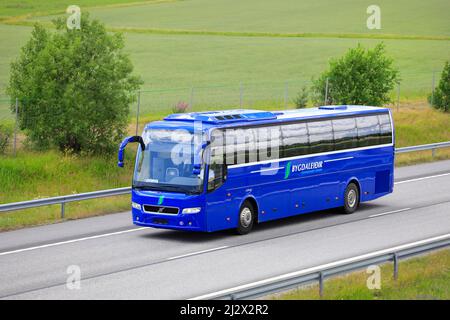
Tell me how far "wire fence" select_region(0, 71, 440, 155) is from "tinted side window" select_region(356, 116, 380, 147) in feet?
35.4

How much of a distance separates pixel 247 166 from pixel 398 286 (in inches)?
259

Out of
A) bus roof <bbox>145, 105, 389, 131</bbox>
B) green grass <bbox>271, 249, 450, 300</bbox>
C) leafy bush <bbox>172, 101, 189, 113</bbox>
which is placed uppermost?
bus roof <bbox>145, 105, 389, 131</bbox>

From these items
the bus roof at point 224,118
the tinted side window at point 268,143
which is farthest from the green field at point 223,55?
the tinted side window at point 268,143

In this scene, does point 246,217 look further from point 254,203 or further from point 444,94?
point 444,94

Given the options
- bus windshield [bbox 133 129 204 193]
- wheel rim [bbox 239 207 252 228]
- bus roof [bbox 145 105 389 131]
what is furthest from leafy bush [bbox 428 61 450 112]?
bus windshield [bbox 133 129 204 193]

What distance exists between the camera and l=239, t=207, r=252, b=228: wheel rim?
76.3 ft

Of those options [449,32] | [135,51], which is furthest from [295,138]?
[449,32]

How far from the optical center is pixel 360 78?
139 ft

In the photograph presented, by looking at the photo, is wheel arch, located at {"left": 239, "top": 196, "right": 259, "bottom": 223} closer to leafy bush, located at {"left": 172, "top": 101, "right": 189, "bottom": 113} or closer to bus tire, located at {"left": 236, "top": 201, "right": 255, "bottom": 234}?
bus tire, located at {"left": 236, "top": 201, "right": 255, "bottom": 234}

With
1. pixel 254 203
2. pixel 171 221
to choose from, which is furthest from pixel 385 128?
pixel 171 221

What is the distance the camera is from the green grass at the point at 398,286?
53.8 feet

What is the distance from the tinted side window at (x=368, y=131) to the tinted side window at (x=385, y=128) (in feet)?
0.56

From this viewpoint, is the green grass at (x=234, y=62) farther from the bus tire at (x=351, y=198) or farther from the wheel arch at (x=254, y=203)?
the wheel arch at (x=254, y=203)
